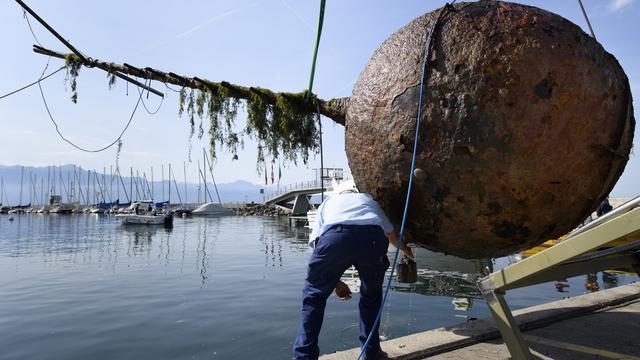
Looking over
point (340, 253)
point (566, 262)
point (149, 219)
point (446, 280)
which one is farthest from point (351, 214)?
point (149, 219)

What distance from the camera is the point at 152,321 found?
Answer: 927 cm

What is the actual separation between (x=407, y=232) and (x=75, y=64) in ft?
18.6

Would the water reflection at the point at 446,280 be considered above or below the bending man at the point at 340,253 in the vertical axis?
below

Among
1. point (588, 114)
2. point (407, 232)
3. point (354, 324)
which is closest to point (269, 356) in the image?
point (354, 324)

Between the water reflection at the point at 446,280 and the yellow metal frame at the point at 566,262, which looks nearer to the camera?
the yellow metal frame at the point at 566,262

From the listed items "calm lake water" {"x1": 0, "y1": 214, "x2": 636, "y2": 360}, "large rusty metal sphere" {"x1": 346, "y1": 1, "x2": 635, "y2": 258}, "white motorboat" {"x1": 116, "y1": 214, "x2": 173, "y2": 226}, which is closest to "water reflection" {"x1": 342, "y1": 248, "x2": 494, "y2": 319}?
"calm lake water" {"x1": 0, "y1": 214, "x2": 636, "y2": 360}

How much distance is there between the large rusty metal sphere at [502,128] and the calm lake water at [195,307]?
2644mm

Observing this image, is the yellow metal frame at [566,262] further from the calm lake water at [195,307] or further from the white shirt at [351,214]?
the calm lake water at [195,307]

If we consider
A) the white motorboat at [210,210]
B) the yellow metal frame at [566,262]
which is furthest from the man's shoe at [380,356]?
the white motorboat at [210,210]

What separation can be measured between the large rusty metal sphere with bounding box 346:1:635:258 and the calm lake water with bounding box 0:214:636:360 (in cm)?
264

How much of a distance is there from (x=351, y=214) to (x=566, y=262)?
4.47 feet

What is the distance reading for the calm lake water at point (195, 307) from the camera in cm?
759

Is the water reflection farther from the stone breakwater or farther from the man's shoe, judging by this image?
the stone breakwater

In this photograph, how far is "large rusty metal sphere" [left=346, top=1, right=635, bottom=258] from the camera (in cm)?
270
